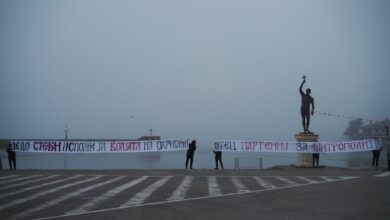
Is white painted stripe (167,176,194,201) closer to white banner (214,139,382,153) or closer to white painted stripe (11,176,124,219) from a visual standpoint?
white painted stripe (11,176,124,219)

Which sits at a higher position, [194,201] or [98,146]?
[98,146]

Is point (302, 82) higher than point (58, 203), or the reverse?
point (302, 82)

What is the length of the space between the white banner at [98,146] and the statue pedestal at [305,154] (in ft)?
25.1

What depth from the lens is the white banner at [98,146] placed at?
2458cm

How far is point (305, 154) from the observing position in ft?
81.9

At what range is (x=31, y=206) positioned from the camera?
30.5 ft

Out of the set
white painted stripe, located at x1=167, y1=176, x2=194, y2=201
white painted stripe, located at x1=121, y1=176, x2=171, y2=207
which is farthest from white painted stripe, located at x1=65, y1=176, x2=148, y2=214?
white painted stripe, located at x1=167, y1=176, x2=194, y2=201

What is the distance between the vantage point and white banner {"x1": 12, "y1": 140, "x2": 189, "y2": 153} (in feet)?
80.6

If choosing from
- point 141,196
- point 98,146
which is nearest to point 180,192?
point 141,196

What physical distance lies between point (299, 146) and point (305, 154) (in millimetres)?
642

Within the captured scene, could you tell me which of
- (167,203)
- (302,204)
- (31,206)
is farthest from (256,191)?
(31,206)

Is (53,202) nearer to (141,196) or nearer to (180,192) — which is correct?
(141,196)

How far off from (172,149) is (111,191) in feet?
46.0

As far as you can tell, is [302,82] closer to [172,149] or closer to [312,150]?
[312,150]
